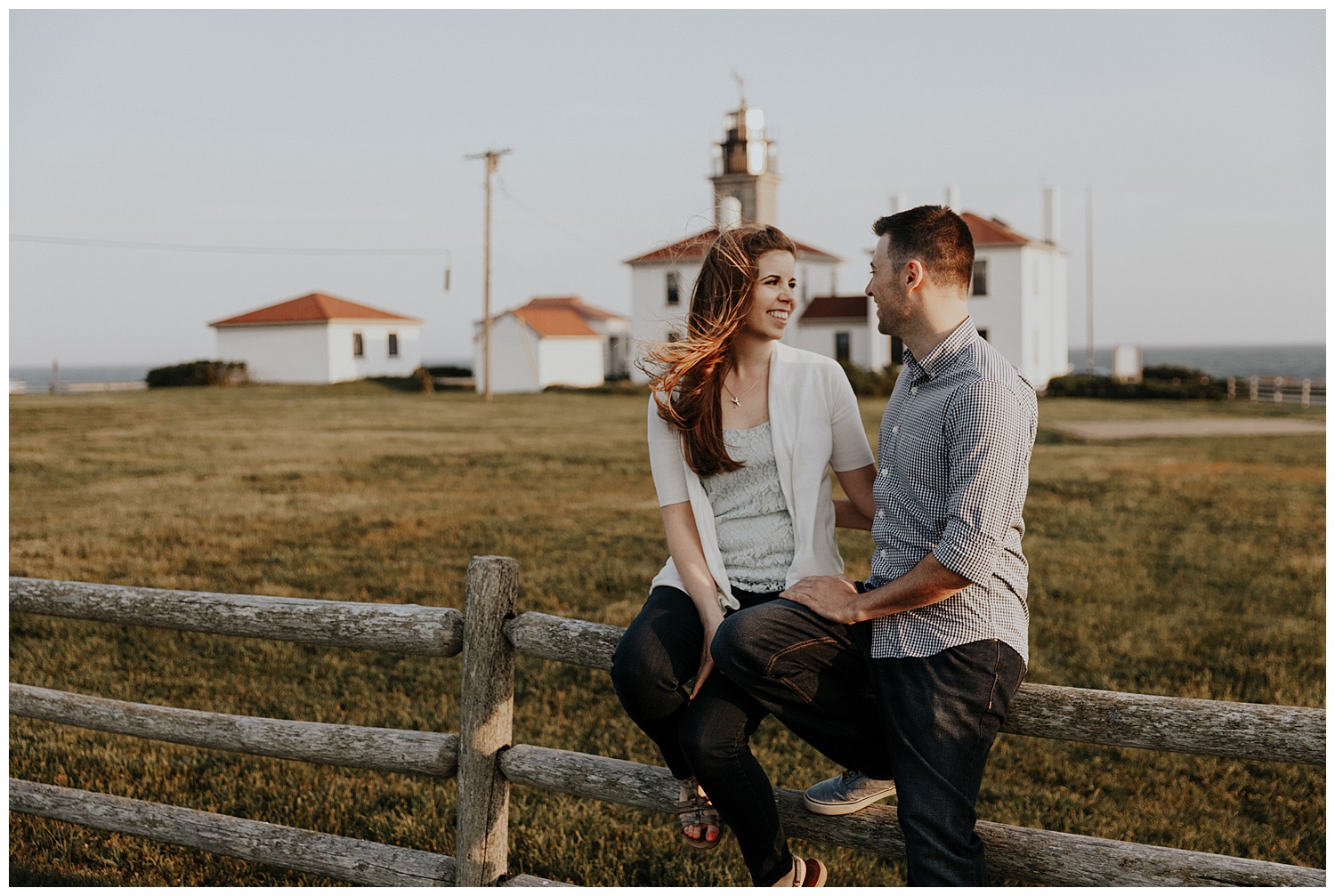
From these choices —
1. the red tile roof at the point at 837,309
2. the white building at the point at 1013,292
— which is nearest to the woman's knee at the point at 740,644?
the white building at the point at 1013,292

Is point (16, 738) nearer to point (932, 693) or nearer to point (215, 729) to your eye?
point (215, 729)

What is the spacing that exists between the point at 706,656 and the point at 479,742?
102cm

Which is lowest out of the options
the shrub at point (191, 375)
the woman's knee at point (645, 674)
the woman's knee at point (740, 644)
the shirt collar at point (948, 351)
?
the woman's knee at point (645, 674)

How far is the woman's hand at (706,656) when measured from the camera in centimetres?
319

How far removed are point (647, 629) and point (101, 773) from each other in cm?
385

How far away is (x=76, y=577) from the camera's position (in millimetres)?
9648

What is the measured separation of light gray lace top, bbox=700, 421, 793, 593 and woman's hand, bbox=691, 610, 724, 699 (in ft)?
0.58

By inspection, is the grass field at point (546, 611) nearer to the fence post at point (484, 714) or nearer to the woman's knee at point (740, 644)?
the fence post at point (484, 714)

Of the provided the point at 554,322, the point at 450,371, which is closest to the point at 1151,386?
the point at 554,322

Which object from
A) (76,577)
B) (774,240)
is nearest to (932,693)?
(774,240)

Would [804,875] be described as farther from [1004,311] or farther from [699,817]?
[1004,311]

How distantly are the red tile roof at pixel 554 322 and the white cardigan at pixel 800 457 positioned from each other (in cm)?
4495

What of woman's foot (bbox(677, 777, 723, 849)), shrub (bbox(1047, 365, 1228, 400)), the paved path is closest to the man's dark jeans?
woman's foot (bbox(677, 777, 723, 849))

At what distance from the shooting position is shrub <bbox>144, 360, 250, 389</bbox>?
46.6 metres
